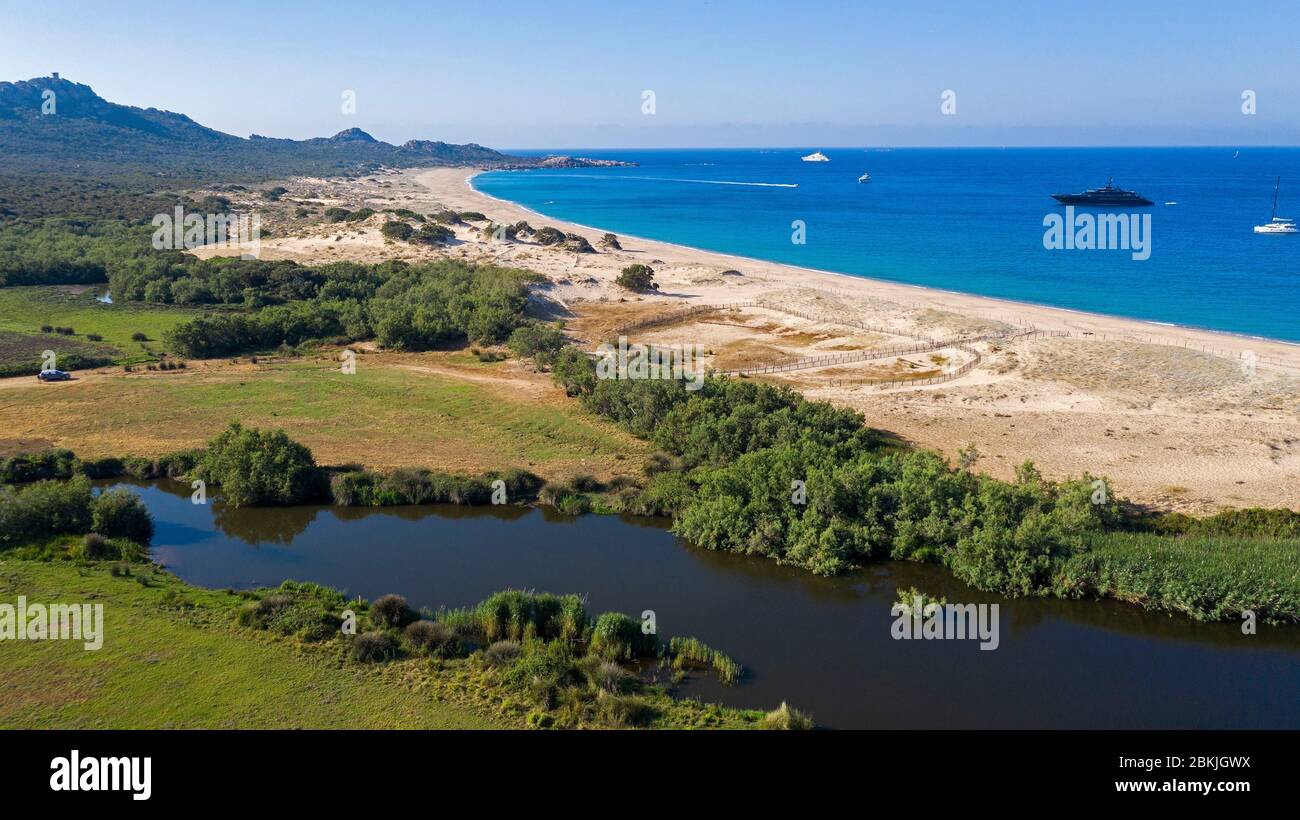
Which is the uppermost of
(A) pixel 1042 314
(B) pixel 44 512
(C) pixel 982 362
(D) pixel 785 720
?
(A) pixel 1042 314

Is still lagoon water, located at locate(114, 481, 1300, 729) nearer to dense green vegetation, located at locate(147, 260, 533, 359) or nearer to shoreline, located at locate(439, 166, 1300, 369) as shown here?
dense green vegetation, located at locate(147, 260, 533, 359)

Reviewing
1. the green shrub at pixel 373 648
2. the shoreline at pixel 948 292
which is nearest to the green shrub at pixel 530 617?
the green shrub at pixel 373 648

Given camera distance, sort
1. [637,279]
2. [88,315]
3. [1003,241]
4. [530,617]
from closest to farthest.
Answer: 1. [530,617]
2. [88,315]
3. [637,279]
4. [1003,241]

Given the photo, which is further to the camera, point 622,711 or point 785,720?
point 622,711

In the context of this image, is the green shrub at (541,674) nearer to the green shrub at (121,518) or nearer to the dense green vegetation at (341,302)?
the green shrub at (121,518)

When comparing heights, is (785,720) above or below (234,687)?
below

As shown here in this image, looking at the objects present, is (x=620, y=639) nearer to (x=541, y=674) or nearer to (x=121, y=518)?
(x=541, y=674)

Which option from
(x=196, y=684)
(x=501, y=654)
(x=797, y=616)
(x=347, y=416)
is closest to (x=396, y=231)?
(x=347, y=416)
